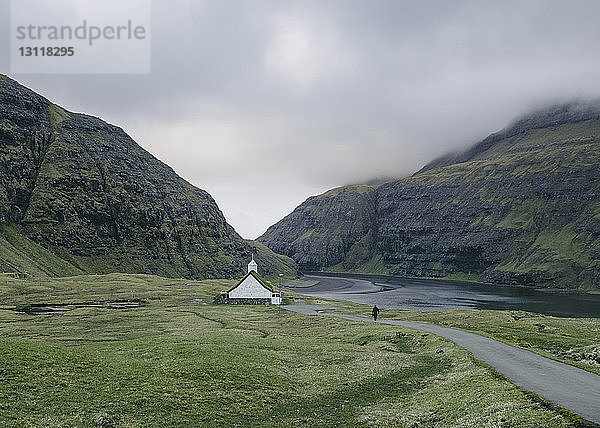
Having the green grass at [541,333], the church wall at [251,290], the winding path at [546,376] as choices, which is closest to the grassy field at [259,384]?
the winding path at [546,376]

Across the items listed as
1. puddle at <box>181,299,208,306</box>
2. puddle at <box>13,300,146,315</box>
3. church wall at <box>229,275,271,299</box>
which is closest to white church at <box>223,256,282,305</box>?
church wall at <box>229,275,271,299</box>

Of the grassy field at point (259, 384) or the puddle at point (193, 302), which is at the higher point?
the grassy field at point (259, 384)

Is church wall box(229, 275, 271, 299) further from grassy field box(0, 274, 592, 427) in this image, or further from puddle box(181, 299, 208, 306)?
grassy field box(0, 274, 592, 427)

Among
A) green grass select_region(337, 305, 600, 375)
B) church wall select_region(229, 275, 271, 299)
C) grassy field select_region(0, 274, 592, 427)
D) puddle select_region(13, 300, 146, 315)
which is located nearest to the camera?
grassy field select_region(0, 274, 592, 427)

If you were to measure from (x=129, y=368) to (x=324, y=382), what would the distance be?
53.1 feet

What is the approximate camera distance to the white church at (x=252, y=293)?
119 meters

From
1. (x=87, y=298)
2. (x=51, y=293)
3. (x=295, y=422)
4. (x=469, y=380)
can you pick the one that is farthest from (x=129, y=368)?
(x=51, y=293)

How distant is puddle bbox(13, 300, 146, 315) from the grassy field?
127ft

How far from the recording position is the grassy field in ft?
85.7

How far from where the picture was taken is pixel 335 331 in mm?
65250

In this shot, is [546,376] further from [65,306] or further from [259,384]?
[65,306]

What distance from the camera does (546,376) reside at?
31.4 m

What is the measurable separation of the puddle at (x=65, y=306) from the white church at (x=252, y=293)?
2377 cm

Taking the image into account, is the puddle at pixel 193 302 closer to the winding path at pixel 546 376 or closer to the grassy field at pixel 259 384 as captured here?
the grassy field at pixel 259 384
